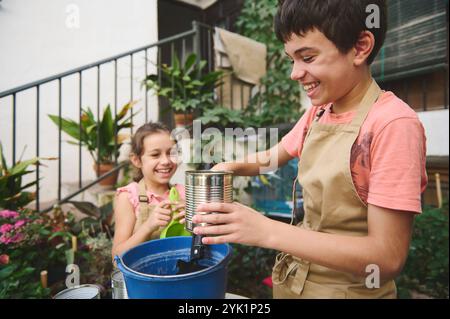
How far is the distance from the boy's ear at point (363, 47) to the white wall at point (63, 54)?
1.86 meters

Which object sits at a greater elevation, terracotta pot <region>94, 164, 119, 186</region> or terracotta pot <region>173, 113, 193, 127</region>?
terracotta pot <region>173, 113, 193, 127</region>

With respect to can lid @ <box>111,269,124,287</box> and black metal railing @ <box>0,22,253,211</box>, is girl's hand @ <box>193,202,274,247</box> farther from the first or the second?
black metal railing @ <box>0,22,253,211</box>

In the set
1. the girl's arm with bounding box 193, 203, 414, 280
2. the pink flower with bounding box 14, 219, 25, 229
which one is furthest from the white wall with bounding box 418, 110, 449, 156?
the pink flower with bounding box 14, 219, 25, 229

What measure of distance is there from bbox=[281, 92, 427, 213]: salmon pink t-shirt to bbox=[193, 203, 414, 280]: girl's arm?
54 mm

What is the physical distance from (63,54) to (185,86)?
4.60 feet

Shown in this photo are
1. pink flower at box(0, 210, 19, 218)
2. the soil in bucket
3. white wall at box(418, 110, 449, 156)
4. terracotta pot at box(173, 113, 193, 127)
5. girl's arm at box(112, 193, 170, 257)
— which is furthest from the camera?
terracotta pot at box(173, 113, 193, 127)

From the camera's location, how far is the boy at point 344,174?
66 centimetres

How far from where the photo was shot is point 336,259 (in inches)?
26.0

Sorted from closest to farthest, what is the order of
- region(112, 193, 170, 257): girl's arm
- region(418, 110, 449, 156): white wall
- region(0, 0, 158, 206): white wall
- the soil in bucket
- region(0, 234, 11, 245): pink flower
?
the soil in bucket < region(112, 193, 170, 257): girl's arm < region(0, 234, 11, 245): pink flower < region(0, 0, 158, 206): white wall < region(418, 110, 449, 156): white wall

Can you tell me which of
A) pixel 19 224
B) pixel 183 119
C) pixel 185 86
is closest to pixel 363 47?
pixel 19 224

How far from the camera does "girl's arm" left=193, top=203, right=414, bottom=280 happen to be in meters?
0.65

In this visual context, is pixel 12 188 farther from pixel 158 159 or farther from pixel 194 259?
pixel 194 259

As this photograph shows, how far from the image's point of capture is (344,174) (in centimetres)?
82

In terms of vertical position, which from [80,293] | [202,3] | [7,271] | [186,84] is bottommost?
[7,271]
